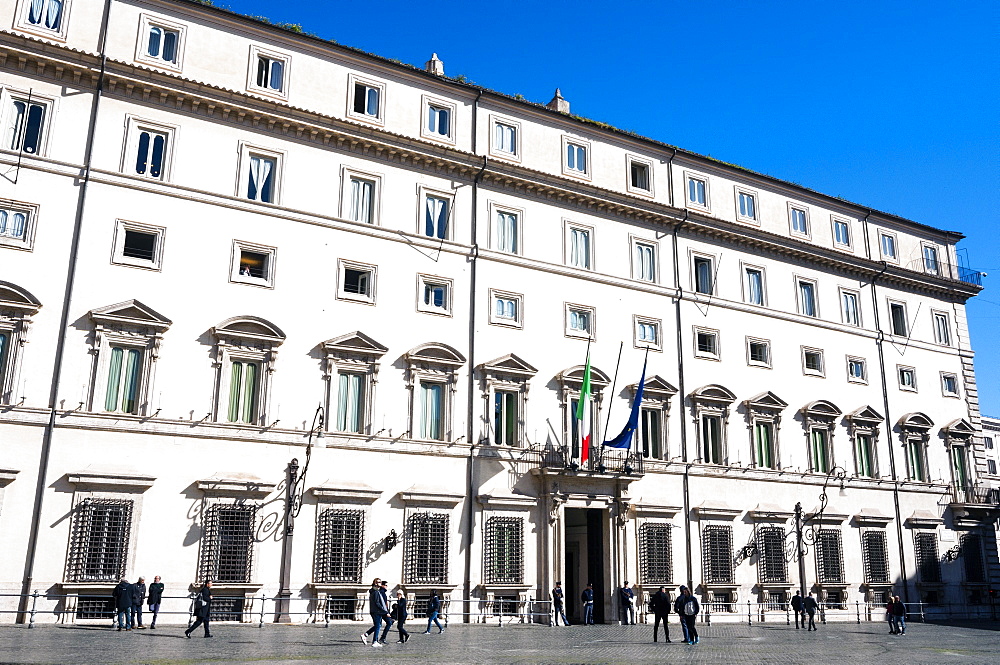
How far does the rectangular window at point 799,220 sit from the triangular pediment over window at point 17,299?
31664 millimetres

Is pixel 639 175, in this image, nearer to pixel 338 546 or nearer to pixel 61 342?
pixel 338 546

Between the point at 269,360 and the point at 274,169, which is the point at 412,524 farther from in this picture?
the point at 274,169

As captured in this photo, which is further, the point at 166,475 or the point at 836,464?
the point at 836,464

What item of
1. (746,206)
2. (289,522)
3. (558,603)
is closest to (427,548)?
(289,522)

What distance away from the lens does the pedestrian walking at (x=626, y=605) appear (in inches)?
1304

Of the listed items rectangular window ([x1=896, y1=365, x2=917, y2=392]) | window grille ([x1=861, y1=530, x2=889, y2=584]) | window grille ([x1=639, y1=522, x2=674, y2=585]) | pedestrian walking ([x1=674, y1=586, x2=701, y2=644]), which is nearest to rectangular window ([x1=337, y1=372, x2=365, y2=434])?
pedestrian walking ([x1=674, y1=586, x2=701, y2=644])

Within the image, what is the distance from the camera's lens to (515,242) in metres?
35.3

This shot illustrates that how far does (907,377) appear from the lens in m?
45.2

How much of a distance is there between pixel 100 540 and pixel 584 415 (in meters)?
16.8

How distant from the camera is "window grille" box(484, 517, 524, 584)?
31469 mm

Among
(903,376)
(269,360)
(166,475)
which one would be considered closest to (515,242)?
(269,360)

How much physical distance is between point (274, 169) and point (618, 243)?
1396 centimetres

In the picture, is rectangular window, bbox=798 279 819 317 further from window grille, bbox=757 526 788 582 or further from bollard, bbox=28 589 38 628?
bollard, bbox=28 589 38 628

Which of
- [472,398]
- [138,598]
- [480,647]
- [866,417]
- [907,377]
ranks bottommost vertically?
[480,647]
